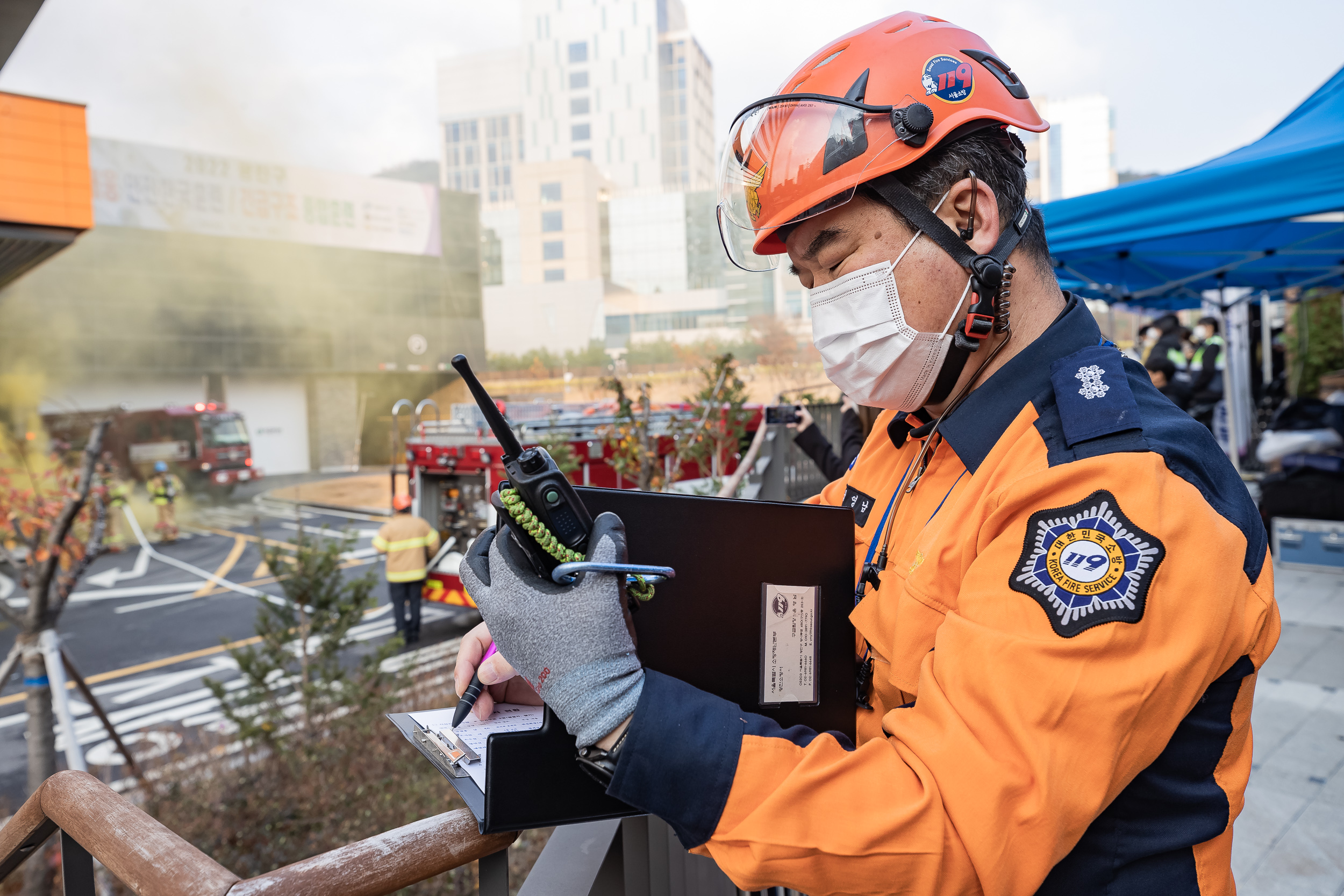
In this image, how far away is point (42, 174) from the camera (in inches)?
262

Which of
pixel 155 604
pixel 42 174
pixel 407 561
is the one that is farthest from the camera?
pixel 155 604

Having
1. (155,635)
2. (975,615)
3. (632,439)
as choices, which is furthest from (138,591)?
(975,615)

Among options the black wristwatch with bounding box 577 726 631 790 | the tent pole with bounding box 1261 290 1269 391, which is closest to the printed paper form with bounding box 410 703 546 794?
the black wristwatch with bounding box 577 726 631 790

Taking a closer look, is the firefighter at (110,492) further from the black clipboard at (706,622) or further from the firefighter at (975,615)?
the firefighter at (975,615)

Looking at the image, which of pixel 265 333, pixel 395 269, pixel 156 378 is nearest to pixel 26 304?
pixel 156 378

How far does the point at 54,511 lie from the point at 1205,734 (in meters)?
8.00

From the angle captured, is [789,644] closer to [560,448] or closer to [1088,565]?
[1088,565]

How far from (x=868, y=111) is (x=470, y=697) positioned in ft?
3.52

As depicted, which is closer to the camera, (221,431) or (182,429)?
(182,429)

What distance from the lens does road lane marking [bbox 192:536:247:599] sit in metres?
12.0

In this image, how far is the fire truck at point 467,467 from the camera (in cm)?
754

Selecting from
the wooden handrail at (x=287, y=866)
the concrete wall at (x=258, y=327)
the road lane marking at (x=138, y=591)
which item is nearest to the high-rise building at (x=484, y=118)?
the concrete wall at (x=258, y=327)

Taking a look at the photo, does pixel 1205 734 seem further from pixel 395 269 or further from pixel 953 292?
pixel 395 269

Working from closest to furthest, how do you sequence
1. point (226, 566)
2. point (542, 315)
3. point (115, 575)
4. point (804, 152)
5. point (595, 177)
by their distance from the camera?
point (804, 152)
point (115, 575)
point (226, 566)
point (542, 315)
point (595, 177)
